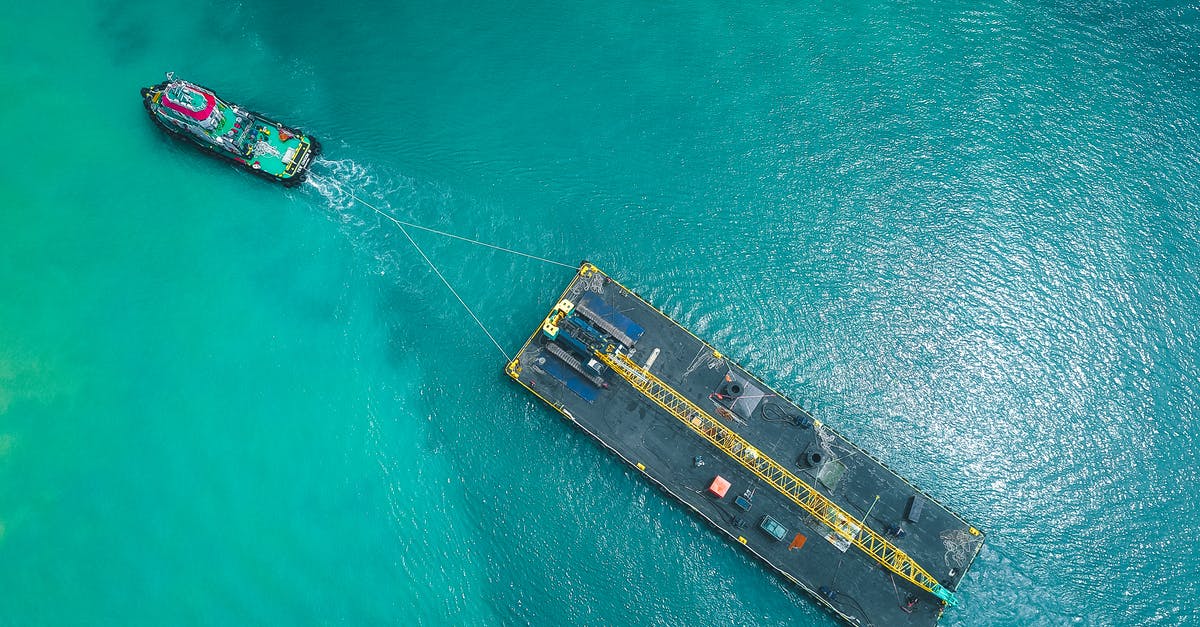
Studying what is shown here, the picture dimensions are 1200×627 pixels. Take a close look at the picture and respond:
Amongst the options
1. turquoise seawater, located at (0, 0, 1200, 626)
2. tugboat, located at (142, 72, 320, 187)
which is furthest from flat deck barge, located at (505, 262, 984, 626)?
tugboat, located at (142, 72, 320, 187)

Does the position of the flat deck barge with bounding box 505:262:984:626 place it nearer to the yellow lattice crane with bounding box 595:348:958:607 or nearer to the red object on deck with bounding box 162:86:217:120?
the yellow lattice crane with bounding box 595:348:958:607

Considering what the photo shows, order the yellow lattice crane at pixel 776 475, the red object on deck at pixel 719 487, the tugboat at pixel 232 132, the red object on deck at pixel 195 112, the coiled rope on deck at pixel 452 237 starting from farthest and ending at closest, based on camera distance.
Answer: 1. the tugboat at pixel 232 132
2. the red object on deck at pixel 195 112
3. the coiled rope on deck at pixel 452 237
4. the red object on deck at pixel 719 487
5. the yellow lattice crane at pixel 776 475

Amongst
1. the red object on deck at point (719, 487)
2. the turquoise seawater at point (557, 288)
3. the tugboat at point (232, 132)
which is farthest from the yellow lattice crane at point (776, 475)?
the tugboat at point (232, 132)

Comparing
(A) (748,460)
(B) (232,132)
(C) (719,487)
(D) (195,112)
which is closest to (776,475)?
(A) (748,460)

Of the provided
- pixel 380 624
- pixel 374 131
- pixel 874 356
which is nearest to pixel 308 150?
pixel 374 131

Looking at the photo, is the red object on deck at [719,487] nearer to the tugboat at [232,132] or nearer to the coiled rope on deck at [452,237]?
the coiled rope on deck at [452,237]

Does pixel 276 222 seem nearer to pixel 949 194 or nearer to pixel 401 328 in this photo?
pixel 401 328

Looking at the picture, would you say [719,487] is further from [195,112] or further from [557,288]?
[195,112]

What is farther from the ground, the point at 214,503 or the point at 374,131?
the point at 374,131
